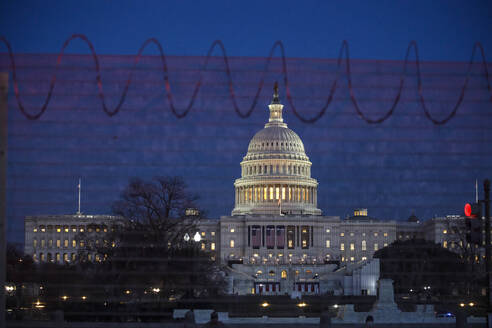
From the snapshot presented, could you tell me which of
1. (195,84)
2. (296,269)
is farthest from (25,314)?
(296,269)

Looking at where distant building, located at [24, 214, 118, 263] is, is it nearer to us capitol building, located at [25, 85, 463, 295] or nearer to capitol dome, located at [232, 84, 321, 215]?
us capitol building, located at [25, 85, 463, 295]

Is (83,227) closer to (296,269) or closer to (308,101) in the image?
(308,101)

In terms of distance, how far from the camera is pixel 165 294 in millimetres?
34031

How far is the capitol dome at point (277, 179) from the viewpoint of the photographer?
128250 millimetres

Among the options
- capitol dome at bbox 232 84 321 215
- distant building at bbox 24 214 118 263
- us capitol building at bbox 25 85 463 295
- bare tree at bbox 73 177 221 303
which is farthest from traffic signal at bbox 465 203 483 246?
capitol dome at bbox 232 84 321 215

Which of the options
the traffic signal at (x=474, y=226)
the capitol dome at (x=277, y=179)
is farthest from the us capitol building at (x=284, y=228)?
the traffic signal at (x=474, y=226)

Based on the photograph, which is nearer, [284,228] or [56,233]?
[56,233]

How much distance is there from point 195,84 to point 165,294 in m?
8.20

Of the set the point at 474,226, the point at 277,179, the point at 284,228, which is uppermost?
the point at 277,179

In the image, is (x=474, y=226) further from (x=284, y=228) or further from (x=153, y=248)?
(x=284, y=228)

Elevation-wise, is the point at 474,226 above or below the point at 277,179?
below

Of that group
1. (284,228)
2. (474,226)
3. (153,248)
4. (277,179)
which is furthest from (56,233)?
(277,179)

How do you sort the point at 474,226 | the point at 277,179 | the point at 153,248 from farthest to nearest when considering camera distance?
1. the point at 277,179
2. the point at 153,248
3. the point at 474,226

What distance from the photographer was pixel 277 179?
440 ft
